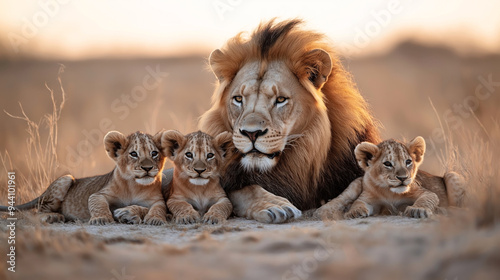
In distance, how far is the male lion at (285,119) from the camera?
17.7 feet

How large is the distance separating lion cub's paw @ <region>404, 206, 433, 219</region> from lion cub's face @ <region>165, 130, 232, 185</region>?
1.65 meters

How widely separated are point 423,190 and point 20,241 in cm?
330

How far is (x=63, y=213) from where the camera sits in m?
5.89

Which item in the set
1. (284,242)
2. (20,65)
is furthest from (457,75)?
(284,242)

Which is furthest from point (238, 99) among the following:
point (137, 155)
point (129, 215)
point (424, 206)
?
point (424, 206)

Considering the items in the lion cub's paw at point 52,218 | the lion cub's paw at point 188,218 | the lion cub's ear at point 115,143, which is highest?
the lion cub's ear at point 115,143

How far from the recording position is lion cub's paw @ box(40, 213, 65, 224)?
556 centimetres

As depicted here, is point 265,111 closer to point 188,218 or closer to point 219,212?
point 219,212

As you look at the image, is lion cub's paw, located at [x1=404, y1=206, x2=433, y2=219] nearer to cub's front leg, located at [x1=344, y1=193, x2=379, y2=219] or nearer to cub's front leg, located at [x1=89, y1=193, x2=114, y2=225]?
cub's front leg, located at [x1=344, y1=193, x2=379, y2=219]

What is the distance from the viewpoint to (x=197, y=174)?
210 inches

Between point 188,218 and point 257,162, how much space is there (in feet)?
2.44

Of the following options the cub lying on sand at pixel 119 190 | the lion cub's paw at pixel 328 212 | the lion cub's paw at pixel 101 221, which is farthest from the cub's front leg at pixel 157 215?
the lion cub's paw at pixel 328 212

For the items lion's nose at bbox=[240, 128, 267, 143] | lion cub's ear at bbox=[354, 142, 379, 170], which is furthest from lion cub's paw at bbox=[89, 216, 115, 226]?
lion cub's ear at bbox=[354, 142, 379, 170]

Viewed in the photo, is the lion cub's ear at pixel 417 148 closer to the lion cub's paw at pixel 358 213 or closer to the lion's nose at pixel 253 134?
the lion cub's paw at pixel 358 213
